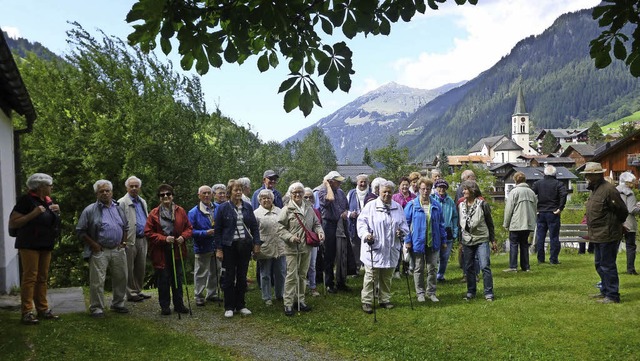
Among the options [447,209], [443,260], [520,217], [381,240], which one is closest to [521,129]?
[520,217]

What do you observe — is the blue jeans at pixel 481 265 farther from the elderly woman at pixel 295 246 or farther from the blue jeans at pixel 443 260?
the elderly woman at pixel 295 246

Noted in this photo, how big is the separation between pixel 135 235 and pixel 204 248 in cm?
123

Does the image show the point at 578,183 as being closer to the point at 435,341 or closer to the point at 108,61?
Answer: the point at 108,61

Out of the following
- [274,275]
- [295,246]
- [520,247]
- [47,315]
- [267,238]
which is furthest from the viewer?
[520,247]

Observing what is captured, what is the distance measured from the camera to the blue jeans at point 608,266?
7.91 metres

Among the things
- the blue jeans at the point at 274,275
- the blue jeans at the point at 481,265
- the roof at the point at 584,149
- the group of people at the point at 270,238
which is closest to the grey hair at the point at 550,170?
the group of people at the point at 270,238

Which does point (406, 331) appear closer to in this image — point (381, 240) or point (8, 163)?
point (381, 240)

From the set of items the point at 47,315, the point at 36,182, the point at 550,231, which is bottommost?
the point at 47,315

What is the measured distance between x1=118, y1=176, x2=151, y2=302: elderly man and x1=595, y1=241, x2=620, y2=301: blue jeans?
7.70 metres

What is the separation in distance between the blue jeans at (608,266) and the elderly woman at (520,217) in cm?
265

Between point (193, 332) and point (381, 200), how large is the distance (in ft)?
11.8

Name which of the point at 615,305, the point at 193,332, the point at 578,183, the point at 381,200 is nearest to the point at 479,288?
the point at 615,305

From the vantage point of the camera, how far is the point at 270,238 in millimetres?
8883

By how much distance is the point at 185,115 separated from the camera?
902 inches
